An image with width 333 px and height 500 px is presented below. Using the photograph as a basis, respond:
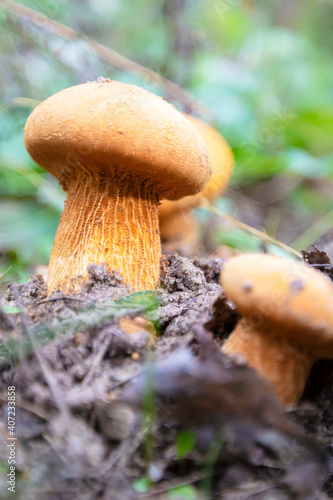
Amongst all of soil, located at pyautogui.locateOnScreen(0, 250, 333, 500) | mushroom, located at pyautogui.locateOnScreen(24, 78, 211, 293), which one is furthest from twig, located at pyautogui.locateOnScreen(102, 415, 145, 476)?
mushroom, located at pyautogui.locateOnScreen(24, 78, 211, 293)

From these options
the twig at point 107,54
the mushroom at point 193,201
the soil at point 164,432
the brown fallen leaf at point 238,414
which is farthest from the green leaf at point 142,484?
the twig at point 107,54

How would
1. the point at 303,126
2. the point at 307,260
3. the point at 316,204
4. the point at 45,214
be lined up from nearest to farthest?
the point at 307,260, the point at 45,214, the point at 303,126, the point at 316,204

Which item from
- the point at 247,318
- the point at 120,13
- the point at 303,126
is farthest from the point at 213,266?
the point at 120,13

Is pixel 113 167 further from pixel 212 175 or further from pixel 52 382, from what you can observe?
pixel 212 175

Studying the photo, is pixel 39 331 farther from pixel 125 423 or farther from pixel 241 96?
pixel 241 96

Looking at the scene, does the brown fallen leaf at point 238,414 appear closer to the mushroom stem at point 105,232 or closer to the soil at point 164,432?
the soil at point 164,432

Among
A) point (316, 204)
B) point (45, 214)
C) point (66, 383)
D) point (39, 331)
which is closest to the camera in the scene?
point (66, 383)

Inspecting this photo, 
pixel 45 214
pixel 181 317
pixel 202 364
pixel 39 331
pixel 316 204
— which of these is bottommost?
pixel 45 214
